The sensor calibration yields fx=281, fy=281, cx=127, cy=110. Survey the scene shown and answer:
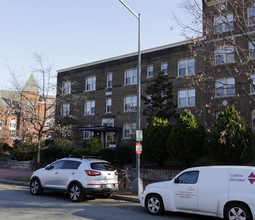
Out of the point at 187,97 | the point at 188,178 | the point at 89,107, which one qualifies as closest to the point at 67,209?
the point at 188,178

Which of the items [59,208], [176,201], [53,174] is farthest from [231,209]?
[53,174]

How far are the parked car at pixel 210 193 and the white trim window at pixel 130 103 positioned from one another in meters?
21.3

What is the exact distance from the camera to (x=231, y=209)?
7.39m

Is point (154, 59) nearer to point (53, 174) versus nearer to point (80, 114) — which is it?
point (80, 114)

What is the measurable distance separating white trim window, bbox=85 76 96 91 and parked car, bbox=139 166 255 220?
26543 mm

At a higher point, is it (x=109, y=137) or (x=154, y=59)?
(x=154, y=59)

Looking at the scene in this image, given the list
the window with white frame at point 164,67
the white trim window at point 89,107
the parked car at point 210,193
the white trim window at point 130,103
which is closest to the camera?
the parked car at point 210,193

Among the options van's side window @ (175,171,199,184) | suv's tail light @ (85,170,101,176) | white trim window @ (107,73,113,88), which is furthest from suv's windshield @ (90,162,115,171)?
white trim window @ (107,73,113,88)

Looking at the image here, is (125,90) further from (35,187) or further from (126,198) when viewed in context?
(126,198)

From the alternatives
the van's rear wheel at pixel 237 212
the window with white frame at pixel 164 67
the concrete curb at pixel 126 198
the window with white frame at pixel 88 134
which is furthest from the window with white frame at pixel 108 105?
the van's rear wheel at pixel 237 212

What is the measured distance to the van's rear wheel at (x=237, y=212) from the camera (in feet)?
23.3

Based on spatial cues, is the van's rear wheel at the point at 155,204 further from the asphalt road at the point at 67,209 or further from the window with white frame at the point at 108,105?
the window with white frame at the point at 108,105

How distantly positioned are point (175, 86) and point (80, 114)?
13103 mm

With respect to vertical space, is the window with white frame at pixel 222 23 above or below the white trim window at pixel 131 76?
below
